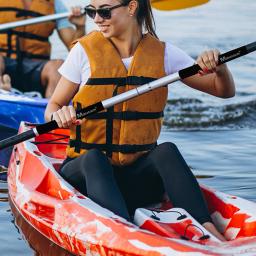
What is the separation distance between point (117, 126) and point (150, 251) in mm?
960

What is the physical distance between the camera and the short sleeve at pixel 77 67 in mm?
4871

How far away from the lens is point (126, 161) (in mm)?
4867

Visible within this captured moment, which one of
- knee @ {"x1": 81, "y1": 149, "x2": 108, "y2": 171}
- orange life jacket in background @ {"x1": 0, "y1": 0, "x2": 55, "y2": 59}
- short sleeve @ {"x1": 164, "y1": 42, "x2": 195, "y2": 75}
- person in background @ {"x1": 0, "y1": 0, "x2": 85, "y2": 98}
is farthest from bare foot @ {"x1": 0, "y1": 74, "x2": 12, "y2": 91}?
knee @ {"x1": 81, "y1": 149, "x2": 108, "y2": 171}

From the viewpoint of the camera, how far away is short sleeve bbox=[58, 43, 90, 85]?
4.87 metres

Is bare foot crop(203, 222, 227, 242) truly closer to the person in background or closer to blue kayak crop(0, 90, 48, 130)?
blue kayak crop(0, 90, 48, 130)

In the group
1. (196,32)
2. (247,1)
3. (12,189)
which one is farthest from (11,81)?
(247,1)

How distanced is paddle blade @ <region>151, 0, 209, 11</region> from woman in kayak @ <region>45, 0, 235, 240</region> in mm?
2549

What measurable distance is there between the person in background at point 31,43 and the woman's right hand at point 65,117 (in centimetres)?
311

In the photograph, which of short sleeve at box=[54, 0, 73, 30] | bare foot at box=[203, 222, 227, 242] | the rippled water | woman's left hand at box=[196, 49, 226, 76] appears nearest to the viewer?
bare foot at box=[203, 222, 227, 242]

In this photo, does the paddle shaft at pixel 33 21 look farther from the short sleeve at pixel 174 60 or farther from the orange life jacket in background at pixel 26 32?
the short sleeve at pixel 174 60

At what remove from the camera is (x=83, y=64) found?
4895mm

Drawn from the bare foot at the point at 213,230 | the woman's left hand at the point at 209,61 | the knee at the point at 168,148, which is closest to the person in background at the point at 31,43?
the knee at the point at 168,148

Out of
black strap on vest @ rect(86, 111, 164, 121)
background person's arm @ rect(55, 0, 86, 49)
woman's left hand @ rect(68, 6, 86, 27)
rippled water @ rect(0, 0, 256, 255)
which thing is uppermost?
woman's left hand @ rect(68, 6, 86, 27)

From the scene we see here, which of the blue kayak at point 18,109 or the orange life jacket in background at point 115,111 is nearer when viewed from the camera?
the orange life jacket in background at point 115,111
